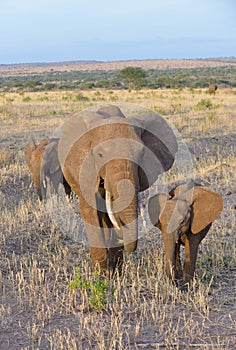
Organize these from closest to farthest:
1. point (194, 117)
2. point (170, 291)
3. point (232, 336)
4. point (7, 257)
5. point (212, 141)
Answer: point (232, 336), point (170, 291), point (7, 257), point (212, 141), point (194, 117)

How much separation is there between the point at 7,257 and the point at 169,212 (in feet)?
7.50

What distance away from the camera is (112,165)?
485cm

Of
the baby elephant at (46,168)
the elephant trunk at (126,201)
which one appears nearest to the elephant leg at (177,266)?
the elephant trunk at (126,201)

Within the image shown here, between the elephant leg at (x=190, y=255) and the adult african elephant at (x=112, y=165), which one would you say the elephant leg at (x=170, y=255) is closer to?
the elephant leg at (x=190, y=255)

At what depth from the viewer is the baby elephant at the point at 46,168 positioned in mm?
9609

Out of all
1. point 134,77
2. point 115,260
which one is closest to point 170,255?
point 115,260

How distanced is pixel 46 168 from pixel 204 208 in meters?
4.55

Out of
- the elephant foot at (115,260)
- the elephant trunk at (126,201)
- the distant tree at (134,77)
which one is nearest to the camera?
the elephant trunk at (126,201)

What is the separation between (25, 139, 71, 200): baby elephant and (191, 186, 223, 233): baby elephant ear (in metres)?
4.23

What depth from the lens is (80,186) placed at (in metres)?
5.63

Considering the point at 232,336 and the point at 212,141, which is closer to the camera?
the point at 232,336

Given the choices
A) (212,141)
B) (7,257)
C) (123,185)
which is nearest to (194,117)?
(212,141)

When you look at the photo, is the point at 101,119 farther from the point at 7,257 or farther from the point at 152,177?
the point at 7,257

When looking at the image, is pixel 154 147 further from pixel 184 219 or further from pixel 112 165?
pixel 112 165
